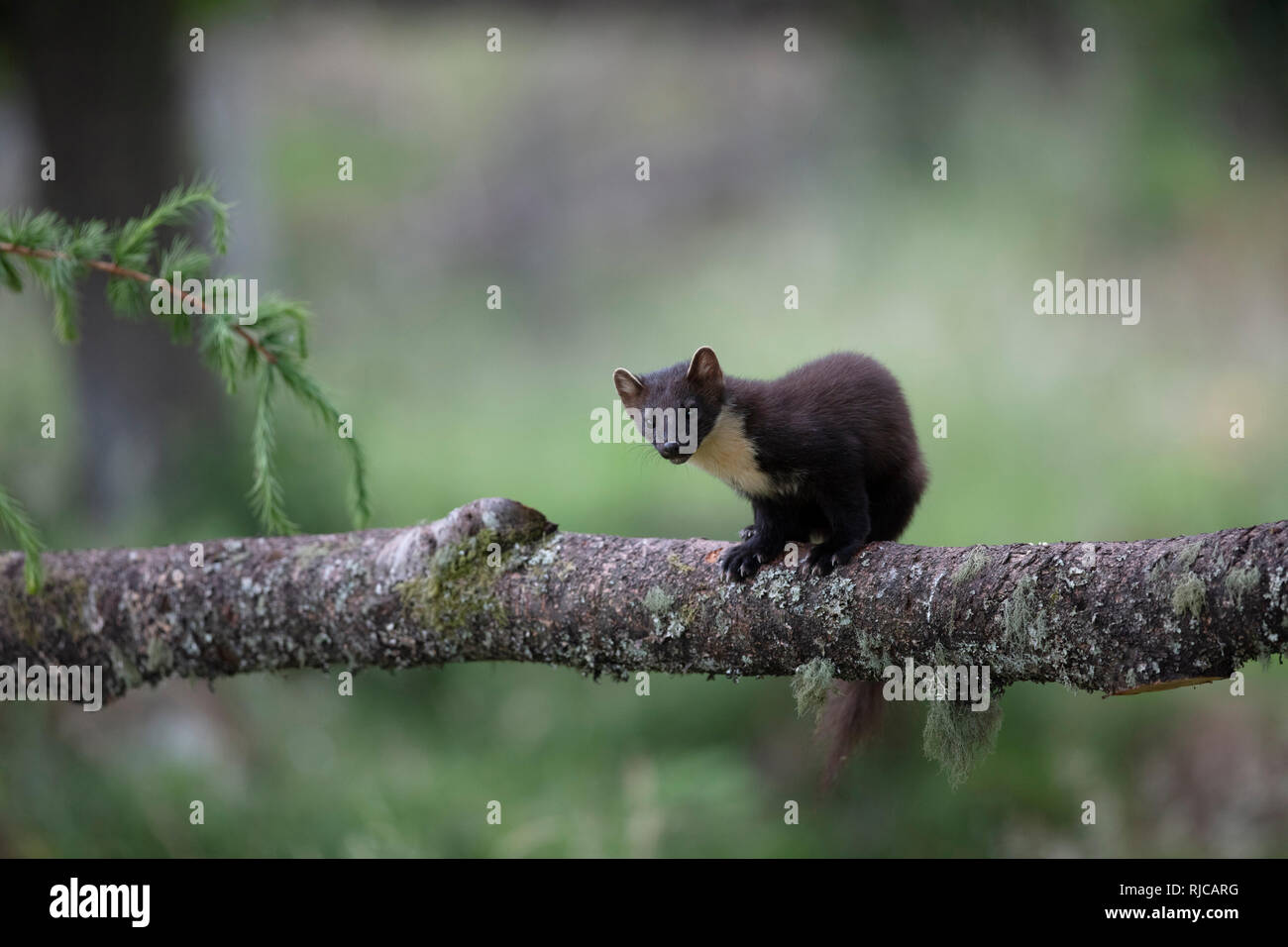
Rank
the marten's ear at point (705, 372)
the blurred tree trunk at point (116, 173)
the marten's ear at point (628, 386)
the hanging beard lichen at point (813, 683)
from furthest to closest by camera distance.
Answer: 1. the blurred tree trunk at point (116, 173)
2. the marten's ear at point (628, 386)
3. the marten's ear at point (705, 372)
4. the hanging beard lichen at point (813, 683)

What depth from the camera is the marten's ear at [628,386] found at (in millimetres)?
4121

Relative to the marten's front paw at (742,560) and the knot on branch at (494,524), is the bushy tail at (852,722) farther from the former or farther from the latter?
the knot on branch at (494,524)

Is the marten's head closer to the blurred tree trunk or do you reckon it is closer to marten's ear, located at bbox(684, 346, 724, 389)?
marten's ear, located at bbox(684, 346, 724, 389)

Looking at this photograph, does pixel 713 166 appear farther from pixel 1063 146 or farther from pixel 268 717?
pixel 268 717

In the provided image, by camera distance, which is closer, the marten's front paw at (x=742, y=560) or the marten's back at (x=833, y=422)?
the marten's front paw at (x=742, y=560)

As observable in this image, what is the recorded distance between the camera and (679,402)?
3979 millimetres

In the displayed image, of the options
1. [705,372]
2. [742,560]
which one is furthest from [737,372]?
[742,560]

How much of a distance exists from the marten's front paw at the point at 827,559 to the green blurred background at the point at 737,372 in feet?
9.34

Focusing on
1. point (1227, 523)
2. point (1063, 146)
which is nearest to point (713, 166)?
point (1063, 146)

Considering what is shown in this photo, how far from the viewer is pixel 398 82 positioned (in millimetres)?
12430

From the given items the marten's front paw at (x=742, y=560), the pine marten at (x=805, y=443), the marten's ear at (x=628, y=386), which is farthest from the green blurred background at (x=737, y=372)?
the marten's front paw at (x=742, y=560)

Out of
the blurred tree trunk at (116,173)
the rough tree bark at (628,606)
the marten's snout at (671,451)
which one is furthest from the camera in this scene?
the blurred tree trunk at (116,173)

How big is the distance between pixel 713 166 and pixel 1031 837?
7815 mm

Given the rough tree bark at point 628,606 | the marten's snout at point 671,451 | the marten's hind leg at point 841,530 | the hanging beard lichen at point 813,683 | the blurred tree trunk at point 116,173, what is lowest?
the hanging beard lichen at point 813,683
